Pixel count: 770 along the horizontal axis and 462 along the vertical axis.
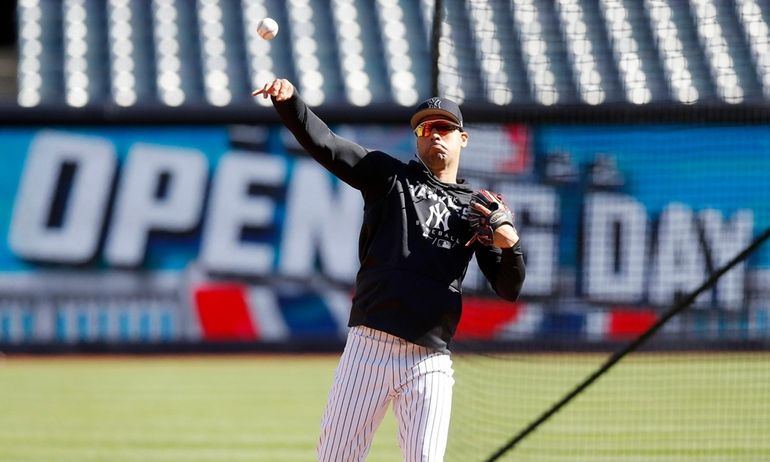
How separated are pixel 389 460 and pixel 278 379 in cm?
544

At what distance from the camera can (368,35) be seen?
24.0m

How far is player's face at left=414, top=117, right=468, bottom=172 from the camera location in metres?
5.56

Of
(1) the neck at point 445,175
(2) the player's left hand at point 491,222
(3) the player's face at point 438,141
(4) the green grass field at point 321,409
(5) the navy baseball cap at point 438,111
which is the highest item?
(5) the navy baseball cap at point 438,111

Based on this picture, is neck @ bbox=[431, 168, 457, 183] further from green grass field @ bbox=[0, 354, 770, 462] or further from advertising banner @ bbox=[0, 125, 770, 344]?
advertising banner @ bbox=[0, 125, 770, 344]

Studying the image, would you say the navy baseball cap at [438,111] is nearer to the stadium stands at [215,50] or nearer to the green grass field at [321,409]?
the green grass field at [321,409]

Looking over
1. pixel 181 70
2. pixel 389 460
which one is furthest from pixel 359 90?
pixel 389 460

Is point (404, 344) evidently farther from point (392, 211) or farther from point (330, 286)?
point (330, 286)

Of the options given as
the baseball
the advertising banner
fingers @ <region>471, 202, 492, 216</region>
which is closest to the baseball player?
fingers @ <region>471, 202, 492, 216</region>

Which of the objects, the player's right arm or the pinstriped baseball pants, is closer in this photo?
the player's right arm

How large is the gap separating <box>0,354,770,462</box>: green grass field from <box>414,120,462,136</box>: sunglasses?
3.48 meters

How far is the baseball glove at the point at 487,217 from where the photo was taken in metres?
5.30

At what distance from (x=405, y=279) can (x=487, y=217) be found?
414mm

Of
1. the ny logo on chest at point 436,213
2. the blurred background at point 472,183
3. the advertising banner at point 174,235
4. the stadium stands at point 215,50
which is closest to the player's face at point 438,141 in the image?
the ny logo on chest at point 436,213

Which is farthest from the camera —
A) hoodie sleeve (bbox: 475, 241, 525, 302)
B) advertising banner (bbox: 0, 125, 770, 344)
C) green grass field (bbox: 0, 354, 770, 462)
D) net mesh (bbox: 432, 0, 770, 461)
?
advertising banner (bbox: 0, 125, 770, 344)
